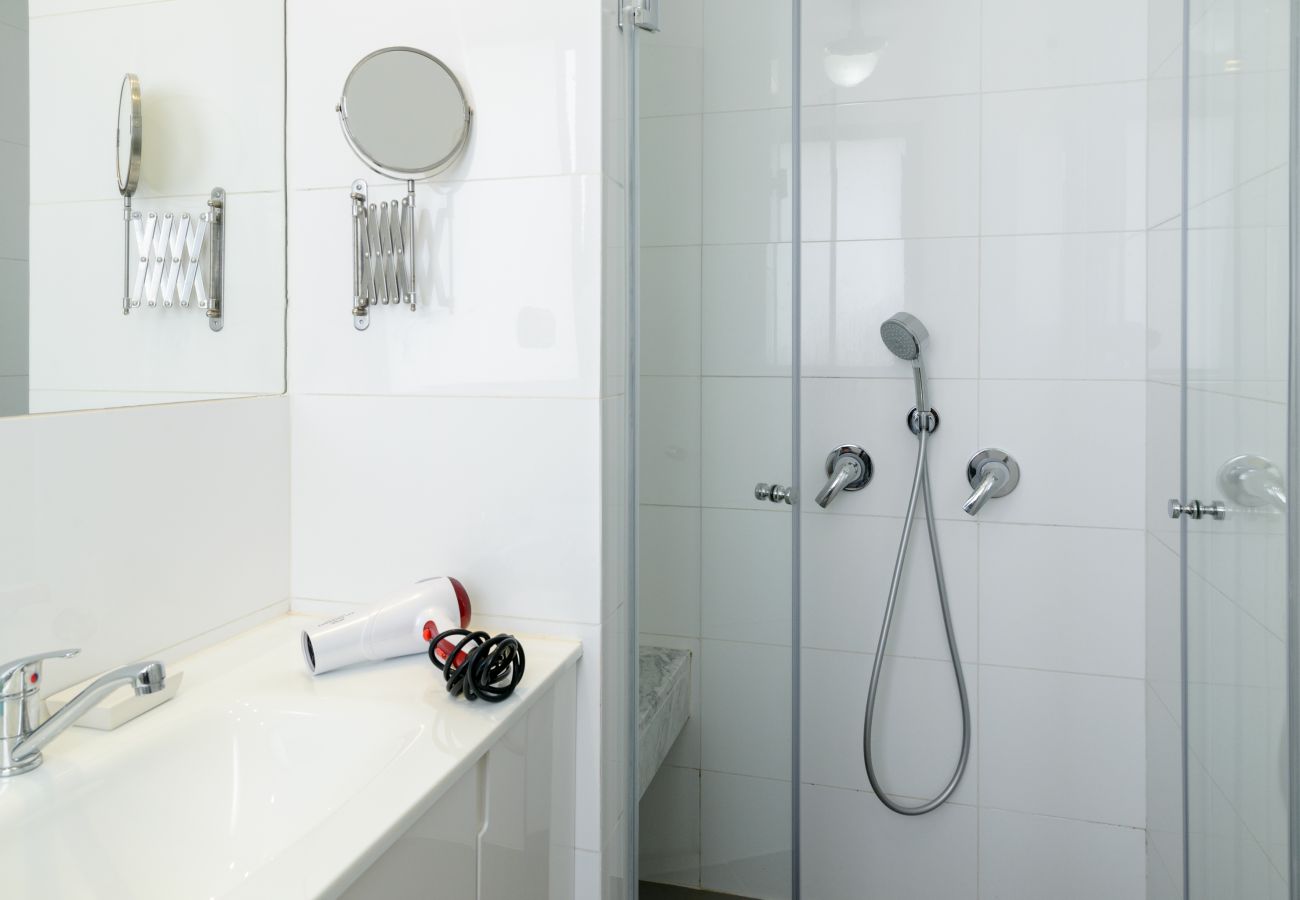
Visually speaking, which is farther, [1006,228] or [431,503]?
[1006,228]

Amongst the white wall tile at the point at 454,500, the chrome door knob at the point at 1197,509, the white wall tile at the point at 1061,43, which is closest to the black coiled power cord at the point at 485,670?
the white wall tile at the point at 454,500


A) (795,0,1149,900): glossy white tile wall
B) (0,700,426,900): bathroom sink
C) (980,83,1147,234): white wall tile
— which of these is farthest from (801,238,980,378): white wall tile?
(0,700,426,900): bathroom sink

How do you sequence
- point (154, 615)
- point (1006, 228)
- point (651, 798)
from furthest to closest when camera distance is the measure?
1. point (1006, 228)
2. point (651, 798)
3. point (154, 615)

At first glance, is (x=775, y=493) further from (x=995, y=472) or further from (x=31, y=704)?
(x=31, y=704)

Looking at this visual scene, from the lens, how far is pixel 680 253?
124 centimetres

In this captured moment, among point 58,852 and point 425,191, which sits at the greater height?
point 425,191

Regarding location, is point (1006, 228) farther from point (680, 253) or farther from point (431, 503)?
point (431, 503)

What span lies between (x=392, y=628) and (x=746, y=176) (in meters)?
0.85

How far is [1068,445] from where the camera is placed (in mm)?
1756

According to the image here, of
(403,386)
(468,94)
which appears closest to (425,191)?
(468,94)

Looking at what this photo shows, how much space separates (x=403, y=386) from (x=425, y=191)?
28 cm

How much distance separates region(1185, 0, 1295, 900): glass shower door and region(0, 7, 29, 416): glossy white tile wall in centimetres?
130

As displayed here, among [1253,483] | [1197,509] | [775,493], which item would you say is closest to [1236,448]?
[1253,483]

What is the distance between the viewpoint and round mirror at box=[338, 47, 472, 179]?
1.17 m
